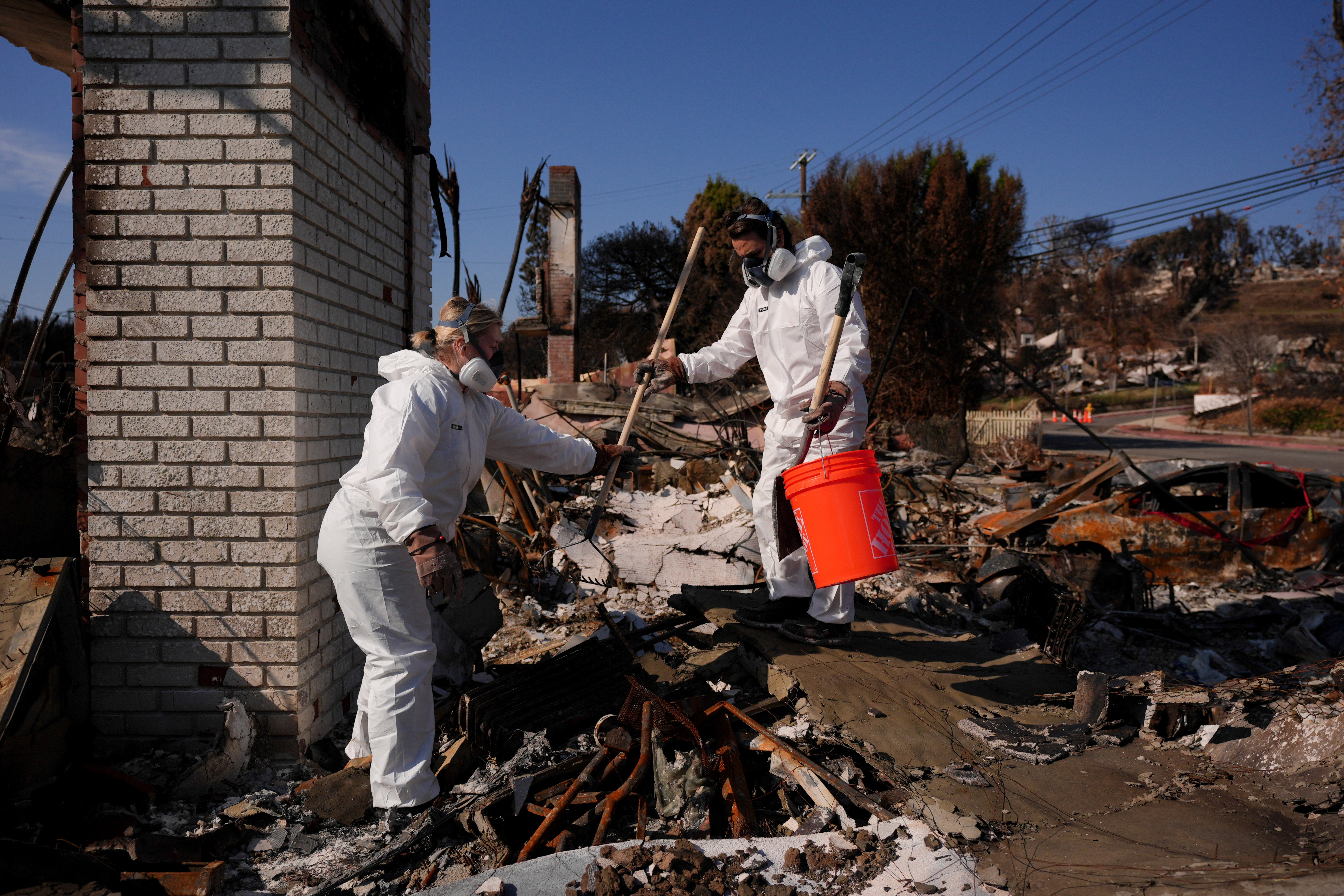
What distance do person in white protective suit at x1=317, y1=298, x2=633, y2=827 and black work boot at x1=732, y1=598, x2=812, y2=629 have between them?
5.52ft

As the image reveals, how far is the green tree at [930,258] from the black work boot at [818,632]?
49.3ft

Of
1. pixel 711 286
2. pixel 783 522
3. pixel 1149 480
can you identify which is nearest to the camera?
pixel 783 522

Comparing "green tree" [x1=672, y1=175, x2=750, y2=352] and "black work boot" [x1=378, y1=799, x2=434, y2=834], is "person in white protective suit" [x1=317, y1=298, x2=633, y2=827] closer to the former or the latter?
"black work boot" [x1=378, y1=799, x2=434, y2=834]

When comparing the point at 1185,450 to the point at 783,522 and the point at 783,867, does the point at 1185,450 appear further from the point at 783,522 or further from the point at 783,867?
the point at 783,867

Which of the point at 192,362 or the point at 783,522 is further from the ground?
the point at 192,362

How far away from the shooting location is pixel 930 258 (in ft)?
61.6

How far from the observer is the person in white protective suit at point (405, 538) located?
2.67 meters

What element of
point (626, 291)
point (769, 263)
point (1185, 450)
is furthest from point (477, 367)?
point (626, 291)

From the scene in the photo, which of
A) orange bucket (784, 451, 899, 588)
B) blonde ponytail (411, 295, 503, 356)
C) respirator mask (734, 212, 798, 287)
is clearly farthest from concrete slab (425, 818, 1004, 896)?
respirator mask (734, 212, 798, 287)

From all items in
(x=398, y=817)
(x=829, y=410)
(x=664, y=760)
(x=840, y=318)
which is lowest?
(x=398, y=817)

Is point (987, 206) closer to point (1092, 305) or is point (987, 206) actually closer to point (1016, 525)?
point (1016, 525)

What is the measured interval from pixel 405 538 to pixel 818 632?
7.00 ft

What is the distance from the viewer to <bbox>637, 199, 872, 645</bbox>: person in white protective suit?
3.70 metres

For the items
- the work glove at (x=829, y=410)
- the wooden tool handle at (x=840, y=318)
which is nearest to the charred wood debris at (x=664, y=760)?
the work glove at (x=829, y=410)
